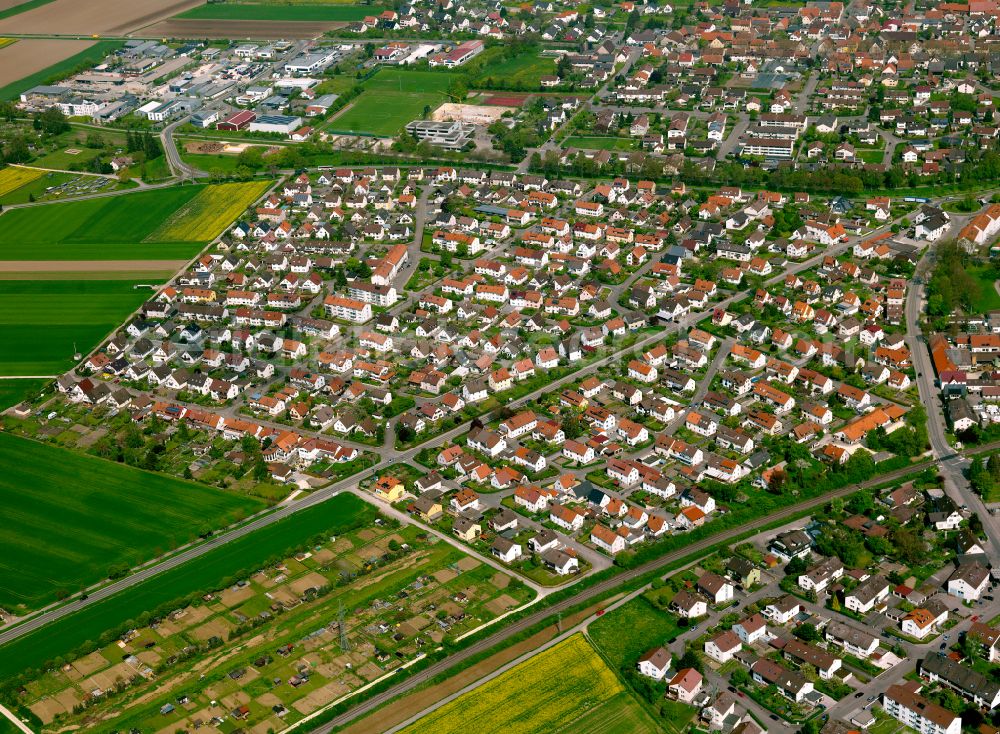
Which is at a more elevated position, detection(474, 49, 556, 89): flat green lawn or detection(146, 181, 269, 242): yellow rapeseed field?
detection(474, 49, 556, 89): flat green lawn

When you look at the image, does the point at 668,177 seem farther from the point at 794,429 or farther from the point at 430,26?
the point at 430,26

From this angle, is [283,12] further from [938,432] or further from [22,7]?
[938,432]

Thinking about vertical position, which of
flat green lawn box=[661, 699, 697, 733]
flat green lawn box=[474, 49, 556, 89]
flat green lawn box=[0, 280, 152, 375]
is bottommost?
flat green lawn box=[661, 699, 697, 733]

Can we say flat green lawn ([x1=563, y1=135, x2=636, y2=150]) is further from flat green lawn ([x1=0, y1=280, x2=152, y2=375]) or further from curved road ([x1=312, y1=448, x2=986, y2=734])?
curved road ([x1=312, y1=448, x2=986, y2=734])

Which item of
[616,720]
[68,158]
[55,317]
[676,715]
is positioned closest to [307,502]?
[616,720]

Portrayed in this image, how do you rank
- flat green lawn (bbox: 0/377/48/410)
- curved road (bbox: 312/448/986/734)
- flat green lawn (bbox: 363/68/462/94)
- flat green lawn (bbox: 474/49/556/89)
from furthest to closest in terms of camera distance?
flat green lawn (bbox: 363/68/462/94)
flat green lawn (bbox: 474/49/556/89)
flat green lawn (bbox: 0/377/48/410)
curved road (bbox: 312/448/986/734)

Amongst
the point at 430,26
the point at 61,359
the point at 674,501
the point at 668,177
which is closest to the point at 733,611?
the point at 674,501

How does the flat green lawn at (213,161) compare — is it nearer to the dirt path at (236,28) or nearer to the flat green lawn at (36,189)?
the flat green lawn at (36,189)

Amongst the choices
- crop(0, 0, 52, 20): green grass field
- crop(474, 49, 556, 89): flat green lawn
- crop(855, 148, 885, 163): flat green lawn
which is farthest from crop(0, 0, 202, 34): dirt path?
crop(855, 148, 885, 163): flat green lawn
